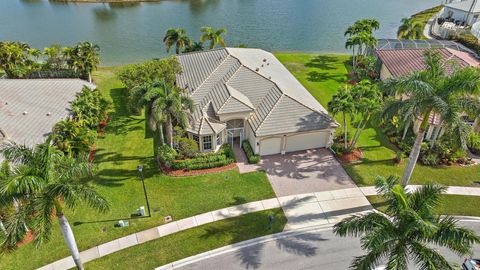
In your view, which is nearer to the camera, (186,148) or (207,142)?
(186,148)

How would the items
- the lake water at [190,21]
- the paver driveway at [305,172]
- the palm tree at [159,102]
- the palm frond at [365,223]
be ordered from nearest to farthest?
the palm frond at [365,223] < the palm tree at [159,102] < the paver driveway at [305,172] < the lake water at [190,21]

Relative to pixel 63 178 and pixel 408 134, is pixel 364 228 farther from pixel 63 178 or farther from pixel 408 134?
pixel 408 134

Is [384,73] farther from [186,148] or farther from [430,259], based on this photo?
[430,259]

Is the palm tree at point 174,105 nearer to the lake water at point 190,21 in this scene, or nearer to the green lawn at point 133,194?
the green lawn at point 133,194

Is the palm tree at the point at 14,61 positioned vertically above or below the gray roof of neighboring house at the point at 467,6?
below

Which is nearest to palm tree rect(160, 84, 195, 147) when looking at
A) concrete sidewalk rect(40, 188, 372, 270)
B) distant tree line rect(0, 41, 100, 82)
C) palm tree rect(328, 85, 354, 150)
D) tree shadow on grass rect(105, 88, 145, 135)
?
concrete sidewalk rect(40, 188, 372, 270)

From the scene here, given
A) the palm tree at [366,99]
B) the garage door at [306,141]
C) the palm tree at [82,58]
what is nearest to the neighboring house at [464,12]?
the palm tree at [366,99]

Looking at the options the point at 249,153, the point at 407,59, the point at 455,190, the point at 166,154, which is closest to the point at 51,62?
the point at 166,154
